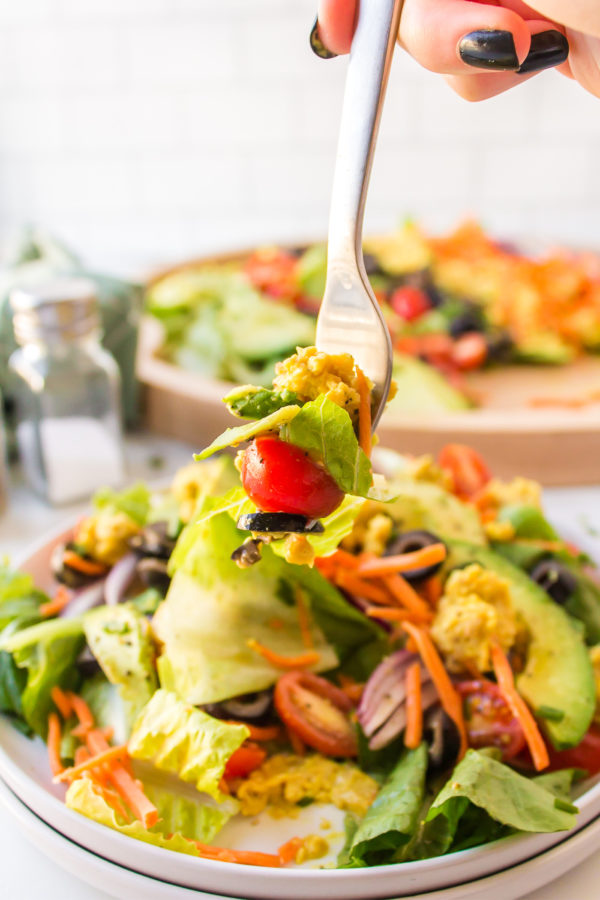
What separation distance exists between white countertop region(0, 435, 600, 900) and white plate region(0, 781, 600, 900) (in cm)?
2

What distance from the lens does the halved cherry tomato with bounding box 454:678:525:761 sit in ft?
3.33

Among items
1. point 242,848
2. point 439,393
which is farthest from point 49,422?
point 242,848

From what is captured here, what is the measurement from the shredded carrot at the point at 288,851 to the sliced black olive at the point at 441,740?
0.18 m

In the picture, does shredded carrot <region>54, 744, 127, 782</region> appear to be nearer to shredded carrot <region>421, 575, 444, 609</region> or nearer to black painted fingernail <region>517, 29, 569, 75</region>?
shredded carrot <region>421, 575, 444, 609</region>

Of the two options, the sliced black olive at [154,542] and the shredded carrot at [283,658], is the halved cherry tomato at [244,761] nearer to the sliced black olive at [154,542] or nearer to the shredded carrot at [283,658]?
the shredded carrot at [283,658]

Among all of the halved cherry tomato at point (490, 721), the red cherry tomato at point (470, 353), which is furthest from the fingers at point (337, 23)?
the red cherry tomato at point (470, 353)

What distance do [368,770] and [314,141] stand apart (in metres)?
3.65

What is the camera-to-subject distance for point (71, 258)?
216 centimetres

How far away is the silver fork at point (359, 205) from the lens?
0.90 meters

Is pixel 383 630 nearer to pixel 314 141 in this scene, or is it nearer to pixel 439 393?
pixel 439 393

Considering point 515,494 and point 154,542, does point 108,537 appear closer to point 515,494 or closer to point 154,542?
point 154,542

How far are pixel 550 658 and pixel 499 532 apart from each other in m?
0.22

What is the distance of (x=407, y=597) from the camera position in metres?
1.12

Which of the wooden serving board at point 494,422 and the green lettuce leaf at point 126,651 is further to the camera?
the wooden serving board at point 494,422
